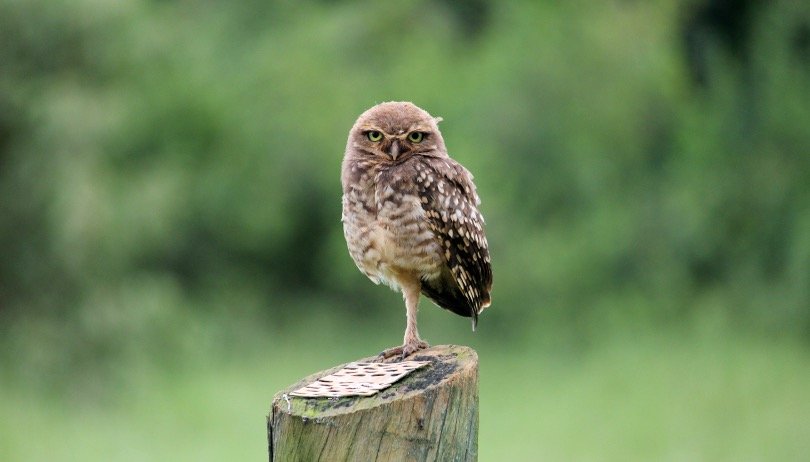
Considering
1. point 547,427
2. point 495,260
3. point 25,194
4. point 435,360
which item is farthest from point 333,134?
point 435,360

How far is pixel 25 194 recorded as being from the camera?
7.23 metres

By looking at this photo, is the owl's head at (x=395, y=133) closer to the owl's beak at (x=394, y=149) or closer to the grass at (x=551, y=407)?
the owl's beak at (x=394, y=149)

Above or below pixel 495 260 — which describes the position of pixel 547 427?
below

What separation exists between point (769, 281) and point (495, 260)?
6.20 feet

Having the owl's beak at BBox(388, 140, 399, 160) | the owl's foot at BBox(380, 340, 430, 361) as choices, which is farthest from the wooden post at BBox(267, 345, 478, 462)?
the owl's beak at BBox(388, 140, 399, 160)

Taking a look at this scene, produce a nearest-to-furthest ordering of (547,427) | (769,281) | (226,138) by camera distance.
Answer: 1. (547,427)
2. (769,281)
3. (226,138)

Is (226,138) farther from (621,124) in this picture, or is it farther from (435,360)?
(435,360)

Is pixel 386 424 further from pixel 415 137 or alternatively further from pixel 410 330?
pixel 415 137

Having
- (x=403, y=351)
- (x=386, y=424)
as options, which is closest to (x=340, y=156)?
(x=403, y=351)

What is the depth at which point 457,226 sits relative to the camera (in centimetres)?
321

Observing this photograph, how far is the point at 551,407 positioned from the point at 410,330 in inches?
175

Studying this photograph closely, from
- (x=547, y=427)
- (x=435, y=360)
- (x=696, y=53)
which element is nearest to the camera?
(x=435, y=360)

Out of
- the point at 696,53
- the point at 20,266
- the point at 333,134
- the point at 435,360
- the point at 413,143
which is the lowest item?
the point at 435,360

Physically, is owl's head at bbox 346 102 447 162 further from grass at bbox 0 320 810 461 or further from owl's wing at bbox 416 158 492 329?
grass at bbox 0 320 810 461
